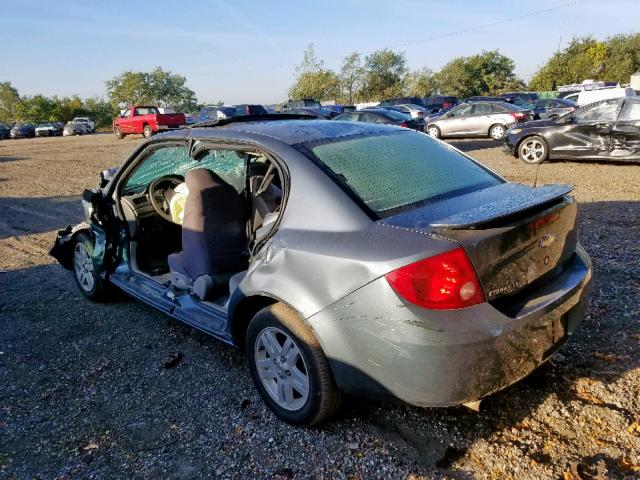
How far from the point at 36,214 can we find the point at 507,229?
927 centimetres

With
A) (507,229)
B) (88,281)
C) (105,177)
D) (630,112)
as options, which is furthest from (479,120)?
(507,229)

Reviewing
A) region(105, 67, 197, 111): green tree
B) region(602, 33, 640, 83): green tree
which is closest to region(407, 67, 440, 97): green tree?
region(602, 33, 640, 83): green tree

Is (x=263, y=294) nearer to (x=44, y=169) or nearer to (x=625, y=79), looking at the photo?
(x=44, y=169)

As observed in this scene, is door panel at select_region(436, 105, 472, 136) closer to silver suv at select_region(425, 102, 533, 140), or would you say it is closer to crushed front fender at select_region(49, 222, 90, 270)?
silver suv at select_region(425, 102, 533, 140)

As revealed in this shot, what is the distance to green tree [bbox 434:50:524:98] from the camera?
6016 cm

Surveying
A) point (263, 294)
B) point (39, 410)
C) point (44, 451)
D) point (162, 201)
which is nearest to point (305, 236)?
point (263, 294)

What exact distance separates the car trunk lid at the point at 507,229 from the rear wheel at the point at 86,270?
3199 millimetres

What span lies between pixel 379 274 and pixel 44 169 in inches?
681

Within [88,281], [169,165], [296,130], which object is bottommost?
[88,281]

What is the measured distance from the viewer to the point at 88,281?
15.0 feet

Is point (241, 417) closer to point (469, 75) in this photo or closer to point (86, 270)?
point (86, 270)

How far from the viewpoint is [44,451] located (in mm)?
2609

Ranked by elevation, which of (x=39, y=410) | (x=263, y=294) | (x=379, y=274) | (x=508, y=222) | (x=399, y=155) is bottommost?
(x=39, y=410)

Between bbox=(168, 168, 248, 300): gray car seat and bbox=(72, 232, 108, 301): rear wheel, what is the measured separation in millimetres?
1314
